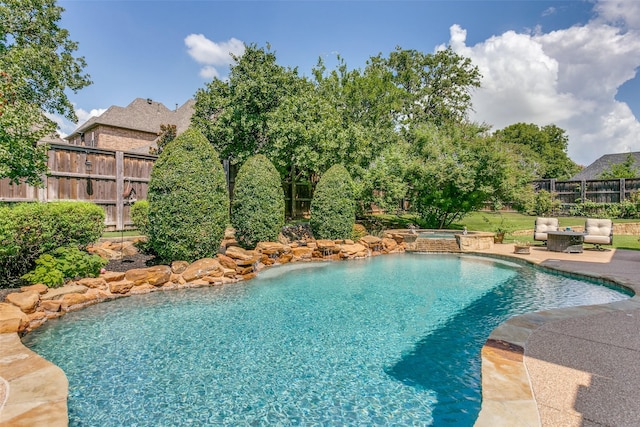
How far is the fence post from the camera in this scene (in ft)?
37.6

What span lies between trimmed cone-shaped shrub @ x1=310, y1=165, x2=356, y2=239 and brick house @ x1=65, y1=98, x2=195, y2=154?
1779 cm

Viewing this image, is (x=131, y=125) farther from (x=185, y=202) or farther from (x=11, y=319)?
(x=11, y=319)

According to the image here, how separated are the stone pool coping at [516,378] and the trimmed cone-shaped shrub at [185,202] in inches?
141

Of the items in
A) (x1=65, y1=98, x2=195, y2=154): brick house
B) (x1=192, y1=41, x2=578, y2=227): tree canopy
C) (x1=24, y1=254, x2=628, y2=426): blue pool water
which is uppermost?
(x1=65, y1=98, x2=195, y2=154): brick house

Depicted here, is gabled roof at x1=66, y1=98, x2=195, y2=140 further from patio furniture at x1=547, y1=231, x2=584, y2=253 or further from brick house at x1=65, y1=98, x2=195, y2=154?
patio furniture at x1=547, y1=231, x2=584, y2=253

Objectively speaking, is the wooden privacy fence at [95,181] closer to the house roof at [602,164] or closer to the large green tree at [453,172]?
the large green tree at [453,172]

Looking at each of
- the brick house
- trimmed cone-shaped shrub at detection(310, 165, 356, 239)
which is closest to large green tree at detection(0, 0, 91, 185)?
trimmed cone-shaped shrub at detection(310, 165, 356, 239)

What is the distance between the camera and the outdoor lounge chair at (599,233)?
11120mm

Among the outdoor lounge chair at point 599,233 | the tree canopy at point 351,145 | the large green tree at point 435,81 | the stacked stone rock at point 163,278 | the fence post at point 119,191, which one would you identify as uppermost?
the large green tree at point 435,81

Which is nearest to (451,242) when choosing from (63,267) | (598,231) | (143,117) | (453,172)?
(453,172)

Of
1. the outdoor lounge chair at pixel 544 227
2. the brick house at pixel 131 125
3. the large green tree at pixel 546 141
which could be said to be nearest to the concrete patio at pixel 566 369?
the outdoor lounge chair at pixel 544 227

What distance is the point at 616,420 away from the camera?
232 cm

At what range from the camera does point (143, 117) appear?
28234 mm

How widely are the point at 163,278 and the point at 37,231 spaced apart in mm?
2322
